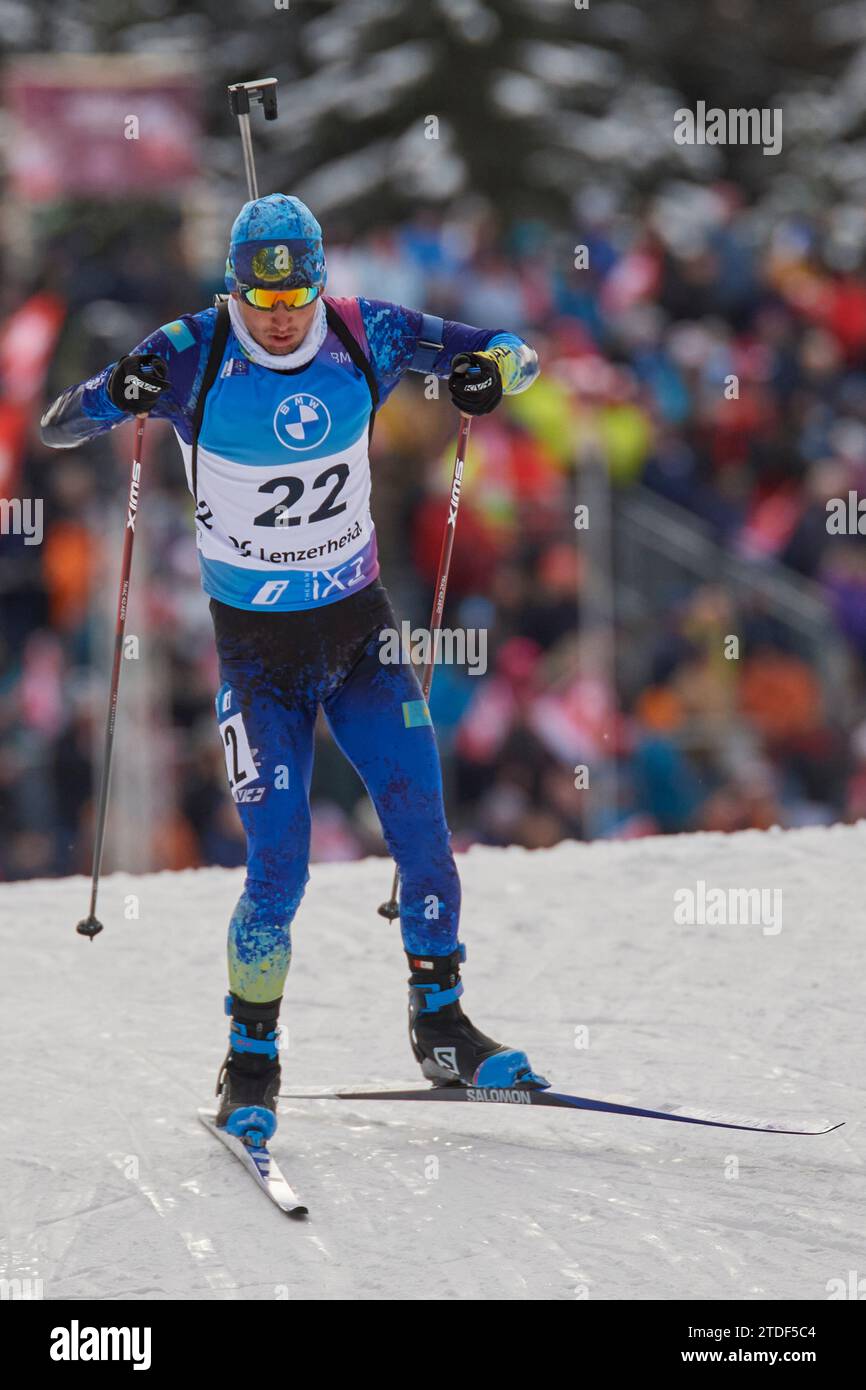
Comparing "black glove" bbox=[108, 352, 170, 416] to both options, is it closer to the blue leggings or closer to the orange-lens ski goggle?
the orange-lens ski goggle

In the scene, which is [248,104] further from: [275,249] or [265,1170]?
[265,1170]

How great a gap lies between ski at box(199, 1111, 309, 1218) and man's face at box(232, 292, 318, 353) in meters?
1.88

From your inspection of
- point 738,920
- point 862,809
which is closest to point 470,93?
point 862,809

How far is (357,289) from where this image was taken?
35.0ft

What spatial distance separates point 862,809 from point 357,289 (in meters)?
3.86

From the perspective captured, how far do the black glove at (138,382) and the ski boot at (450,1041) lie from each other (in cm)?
154

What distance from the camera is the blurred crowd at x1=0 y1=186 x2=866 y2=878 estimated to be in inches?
353

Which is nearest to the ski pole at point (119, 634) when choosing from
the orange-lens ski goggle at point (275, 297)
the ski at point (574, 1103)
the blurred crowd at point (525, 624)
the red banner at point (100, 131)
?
the orange-lens ski goggle at point (275, 297)

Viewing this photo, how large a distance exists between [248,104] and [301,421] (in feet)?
3.73

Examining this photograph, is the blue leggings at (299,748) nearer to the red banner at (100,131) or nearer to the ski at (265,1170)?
the ski at (265,1170)

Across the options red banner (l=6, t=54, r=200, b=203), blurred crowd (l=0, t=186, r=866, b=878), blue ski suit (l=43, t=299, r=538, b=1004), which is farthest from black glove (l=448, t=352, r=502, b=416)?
red banner (l=6, t=54, r=200, b=203)

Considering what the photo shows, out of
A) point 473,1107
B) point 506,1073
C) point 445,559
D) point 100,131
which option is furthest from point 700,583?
point 506,1073

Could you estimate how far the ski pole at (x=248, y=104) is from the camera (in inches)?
200

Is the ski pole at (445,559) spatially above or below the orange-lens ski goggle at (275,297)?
below
